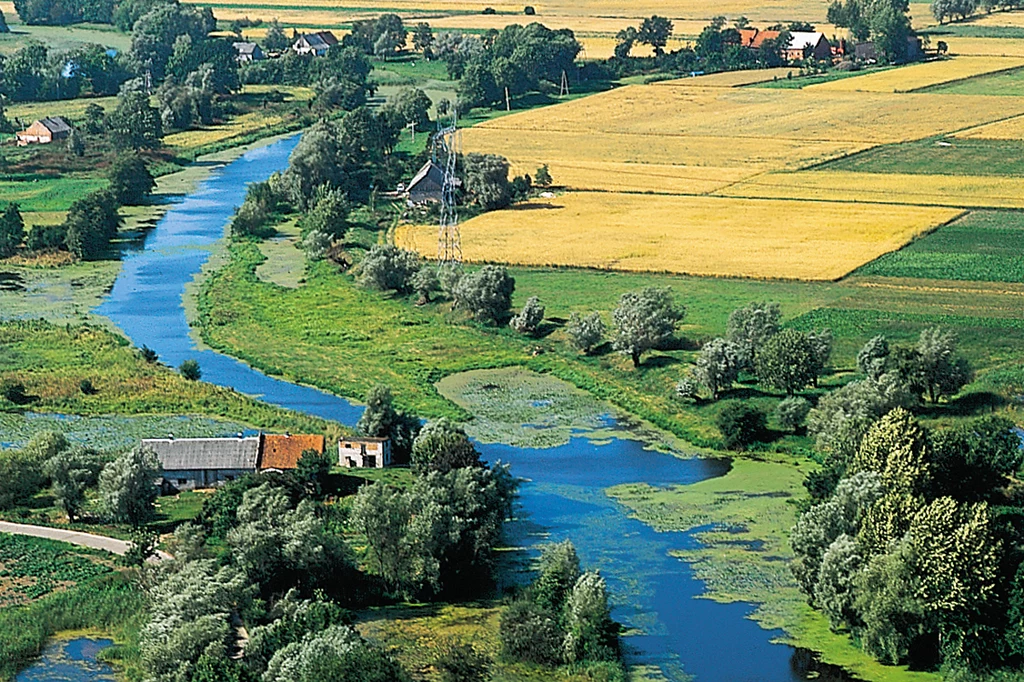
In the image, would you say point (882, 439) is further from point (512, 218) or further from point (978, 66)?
point (978, 66)

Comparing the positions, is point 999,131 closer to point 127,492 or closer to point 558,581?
point 127,492

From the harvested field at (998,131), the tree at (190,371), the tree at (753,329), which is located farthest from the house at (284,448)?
the harvested field at (998,131)

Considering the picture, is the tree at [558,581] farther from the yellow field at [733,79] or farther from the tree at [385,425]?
the yellow field at [733,79]

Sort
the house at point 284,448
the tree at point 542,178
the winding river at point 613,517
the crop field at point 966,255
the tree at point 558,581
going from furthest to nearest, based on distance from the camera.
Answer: the tree at point 542,178
the crop field at point 966,255
the house at point 284,448
the tree at point 558,581
the winding river at point 613,517

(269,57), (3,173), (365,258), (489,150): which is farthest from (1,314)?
(269,57)

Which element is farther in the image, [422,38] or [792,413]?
[422,38]

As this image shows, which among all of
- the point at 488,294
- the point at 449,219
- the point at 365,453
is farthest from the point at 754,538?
the point at 449,219
